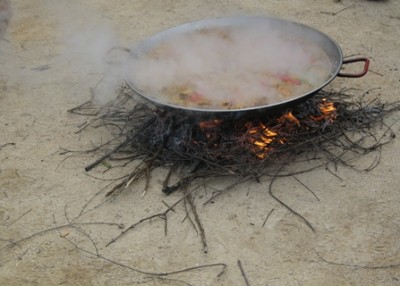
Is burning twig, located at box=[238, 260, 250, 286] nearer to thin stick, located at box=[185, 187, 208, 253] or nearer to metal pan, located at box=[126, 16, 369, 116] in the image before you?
thin stick, located at box=[185, 187, 208, 253]

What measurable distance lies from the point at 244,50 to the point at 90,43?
2253mm

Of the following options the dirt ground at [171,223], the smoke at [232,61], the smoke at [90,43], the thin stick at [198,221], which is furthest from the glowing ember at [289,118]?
the smoke at [90,43]

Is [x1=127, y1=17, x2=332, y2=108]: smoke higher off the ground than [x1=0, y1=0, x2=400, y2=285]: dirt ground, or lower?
higher

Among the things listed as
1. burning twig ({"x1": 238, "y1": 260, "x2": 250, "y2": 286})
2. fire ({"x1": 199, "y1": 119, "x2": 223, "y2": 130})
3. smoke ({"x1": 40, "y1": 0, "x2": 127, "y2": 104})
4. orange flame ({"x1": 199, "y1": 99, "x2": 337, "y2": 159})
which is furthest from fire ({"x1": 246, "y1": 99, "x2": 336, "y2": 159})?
smoke ({"x1": 40, "y1": 0, "x2": 127, "y2": 104})

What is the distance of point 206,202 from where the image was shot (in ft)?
11.1

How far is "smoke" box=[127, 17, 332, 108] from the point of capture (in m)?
3.60

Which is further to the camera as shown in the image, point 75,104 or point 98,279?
point 75,104

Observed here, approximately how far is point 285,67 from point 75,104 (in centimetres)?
191

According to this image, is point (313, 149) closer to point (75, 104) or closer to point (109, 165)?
point (109, 165)

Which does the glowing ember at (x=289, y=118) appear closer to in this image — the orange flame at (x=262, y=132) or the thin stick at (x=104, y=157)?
the orange flame at (x=262, y=132)

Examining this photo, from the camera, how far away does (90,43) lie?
18.5 ft

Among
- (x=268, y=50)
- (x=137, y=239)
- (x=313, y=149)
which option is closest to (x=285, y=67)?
(x=268, y=50)

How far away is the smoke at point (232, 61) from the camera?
3604mm

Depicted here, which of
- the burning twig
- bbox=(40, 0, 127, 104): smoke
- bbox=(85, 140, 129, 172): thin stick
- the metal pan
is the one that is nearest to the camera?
the burning twig
